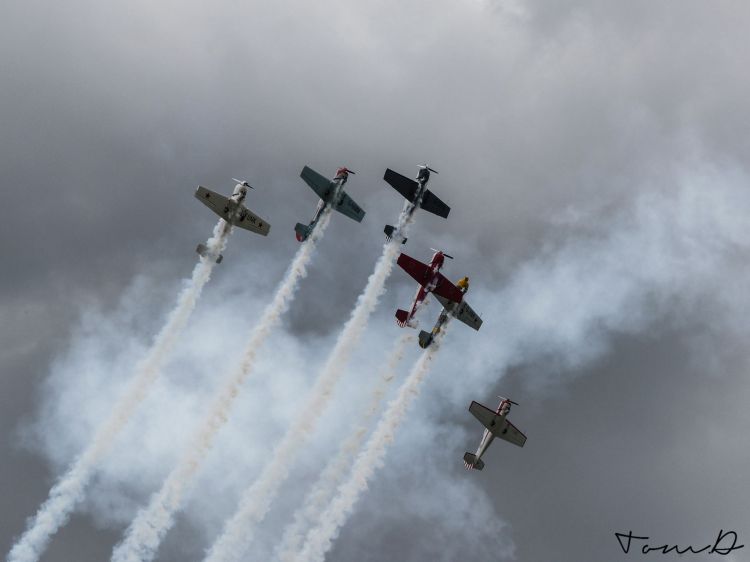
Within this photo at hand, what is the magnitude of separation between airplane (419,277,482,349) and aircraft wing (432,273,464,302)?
371 millimetres

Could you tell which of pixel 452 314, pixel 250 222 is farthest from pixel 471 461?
pixel 250 222

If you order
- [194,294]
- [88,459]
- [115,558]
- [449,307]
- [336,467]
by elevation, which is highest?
[449,307]

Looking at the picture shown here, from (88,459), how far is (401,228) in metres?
42.0

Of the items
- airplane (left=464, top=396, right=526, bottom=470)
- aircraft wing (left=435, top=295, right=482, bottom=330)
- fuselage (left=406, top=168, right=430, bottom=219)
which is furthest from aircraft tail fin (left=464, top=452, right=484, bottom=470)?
fuselage (left=406, top=168, right=430, bottom=219)

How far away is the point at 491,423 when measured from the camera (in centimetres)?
12638

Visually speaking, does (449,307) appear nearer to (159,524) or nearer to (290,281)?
(290,281)

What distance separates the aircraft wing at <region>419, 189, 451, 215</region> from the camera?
386 ft

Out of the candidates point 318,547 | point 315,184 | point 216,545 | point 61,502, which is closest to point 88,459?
point 61,502

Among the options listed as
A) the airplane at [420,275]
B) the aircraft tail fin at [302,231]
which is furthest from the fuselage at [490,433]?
the aircraft tail fin at [302,231]

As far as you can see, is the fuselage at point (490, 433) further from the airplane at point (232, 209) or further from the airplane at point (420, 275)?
the airplane at point (232, 209)

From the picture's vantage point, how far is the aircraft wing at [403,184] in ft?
383

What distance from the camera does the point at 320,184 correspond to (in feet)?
394

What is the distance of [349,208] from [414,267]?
9861 mm

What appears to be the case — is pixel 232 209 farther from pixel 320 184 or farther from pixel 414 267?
pixel 414 267
